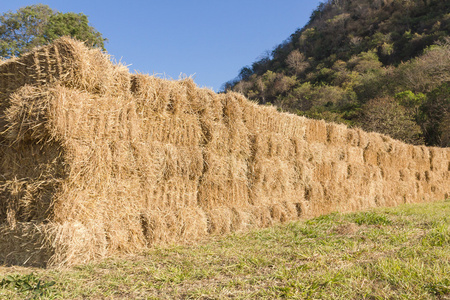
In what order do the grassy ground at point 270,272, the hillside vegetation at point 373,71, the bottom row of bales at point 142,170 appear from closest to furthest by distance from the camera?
the grassy ground at point 270,272 < the bottom row of bales at point 142,170 < the hillside vegetation at point 373,71

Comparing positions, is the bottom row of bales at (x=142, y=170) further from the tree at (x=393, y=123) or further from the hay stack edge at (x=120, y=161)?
the tree at (x=393, y=123)

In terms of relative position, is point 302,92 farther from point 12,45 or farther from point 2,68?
point 2,68

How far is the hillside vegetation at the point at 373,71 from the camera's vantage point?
82.8 ft

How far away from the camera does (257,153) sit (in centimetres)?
815

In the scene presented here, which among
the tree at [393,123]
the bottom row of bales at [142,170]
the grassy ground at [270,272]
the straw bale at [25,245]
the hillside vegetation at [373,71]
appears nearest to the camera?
the grassy ground at [270,272]

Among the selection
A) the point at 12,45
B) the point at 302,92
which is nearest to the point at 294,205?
the point at 12,45

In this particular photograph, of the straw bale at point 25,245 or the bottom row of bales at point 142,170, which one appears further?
the bottom row of bales at point 142,170

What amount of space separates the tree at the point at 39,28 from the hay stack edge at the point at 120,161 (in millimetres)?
26078

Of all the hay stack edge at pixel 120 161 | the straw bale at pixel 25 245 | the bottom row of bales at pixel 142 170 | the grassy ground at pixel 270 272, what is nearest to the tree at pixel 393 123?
the bottom row of bales at pixel 142 170

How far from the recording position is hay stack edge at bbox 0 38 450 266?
4824 mm

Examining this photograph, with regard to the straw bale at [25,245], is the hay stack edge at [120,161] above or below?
above

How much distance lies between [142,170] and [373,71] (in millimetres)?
41869

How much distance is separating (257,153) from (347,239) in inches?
130

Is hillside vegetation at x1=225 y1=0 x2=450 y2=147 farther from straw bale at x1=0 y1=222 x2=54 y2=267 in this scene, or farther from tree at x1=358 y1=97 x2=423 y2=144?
straw bale at x1=0 y1=222 x2=54 y2=267
